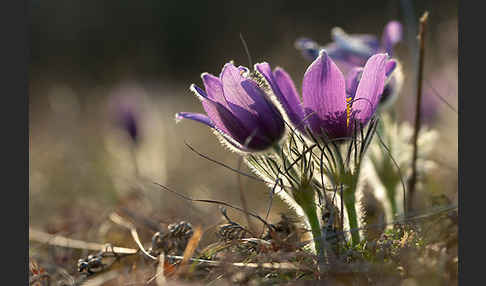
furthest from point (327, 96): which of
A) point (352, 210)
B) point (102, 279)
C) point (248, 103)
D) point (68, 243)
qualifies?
point (68, 243)

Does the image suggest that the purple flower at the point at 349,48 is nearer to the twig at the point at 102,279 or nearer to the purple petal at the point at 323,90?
the purple petal at the point at 323,90

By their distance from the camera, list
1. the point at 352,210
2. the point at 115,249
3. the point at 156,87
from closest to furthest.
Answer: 1. the point at 352,210
2. the point at 115,249
3. the point at 156,87

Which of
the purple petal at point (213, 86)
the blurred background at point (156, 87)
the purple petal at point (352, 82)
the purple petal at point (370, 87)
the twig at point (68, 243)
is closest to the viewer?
the purple petal at point (370, 87)

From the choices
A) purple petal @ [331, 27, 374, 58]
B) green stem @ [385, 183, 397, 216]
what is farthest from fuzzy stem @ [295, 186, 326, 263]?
purple petal @ [331, 27, 374, 58]

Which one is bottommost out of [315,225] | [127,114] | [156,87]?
[315,225]

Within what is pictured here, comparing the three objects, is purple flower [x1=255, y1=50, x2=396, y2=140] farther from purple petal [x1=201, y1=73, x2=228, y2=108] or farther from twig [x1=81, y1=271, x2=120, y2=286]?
twig [x1=81, y1=271, x2=120, y2=286]

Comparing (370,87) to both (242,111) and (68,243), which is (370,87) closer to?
(242,111)

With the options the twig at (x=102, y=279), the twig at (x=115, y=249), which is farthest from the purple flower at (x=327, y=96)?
the twig at (x=102, y=279)

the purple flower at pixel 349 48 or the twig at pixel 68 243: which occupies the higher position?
the purple flower at pixel 349 48

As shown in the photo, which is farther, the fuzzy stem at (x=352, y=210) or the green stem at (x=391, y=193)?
the green stem at (x=391, y=193)
